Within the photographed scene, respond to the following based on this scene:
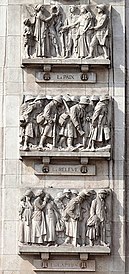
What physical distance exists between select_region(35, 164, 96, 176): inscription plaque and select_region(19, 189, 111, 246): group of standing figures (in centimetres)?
33

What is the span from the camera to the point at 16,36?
15102mm

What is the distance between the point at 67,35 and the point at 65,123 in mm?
1510

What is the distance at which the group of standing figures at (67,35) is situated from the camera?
1494cm

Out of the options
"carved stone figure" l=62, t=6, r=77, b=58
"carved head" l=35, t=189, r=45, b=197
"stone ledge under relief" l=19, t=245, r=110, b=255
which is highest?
"carved stone figure" l=62, t=6, r=77, b=58

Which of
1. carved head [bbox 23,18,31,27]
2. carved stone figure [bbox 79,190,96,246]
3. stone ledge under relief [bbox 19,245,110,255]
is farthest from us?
carved head [bbox 23,18,31,27]

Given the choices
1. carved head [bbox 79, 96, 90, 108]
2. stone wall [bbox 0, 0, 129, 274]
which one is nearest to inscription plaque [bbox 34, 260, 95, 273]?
stone wall [bbox 0, 0, 129, 274]

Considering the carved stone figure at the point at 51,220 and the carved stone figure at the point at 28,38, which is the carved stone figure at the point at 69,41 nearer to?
the carved stone figure at the point at 28,38

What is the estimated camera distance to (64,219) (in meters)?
14.5

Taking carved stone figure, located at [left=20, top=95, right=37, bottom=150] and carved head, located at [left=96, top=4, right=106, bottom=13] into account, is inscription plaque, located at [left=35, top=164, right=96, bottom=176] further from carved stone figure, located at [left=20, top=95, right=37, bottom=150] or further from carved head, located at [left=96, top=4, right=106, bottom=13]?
carved head, located at [left=96, top=4, right=106, bottom=13]

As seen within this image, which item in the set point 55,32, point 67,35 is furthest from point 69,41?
point 55,32

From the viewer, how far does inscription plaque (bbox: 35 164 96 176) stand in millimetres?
14758

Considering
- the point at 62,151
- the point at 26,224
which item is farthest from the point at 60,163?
the point at 26,224

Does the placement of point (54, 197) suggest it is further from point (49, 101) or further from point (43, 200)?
point (49, 101)

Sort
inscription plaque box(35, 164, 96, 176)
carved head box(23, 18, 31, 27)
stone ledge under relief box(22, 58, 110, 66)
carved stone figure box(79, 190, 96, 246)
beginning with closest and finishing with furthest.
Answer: carved stone figure box(79, 190, 96, 246)
inscription plaque box(35, 164, 96, 176)
stone ledge under relief box(22, 58, 110, 66)
carved head box(23, 18, 31, 27)
